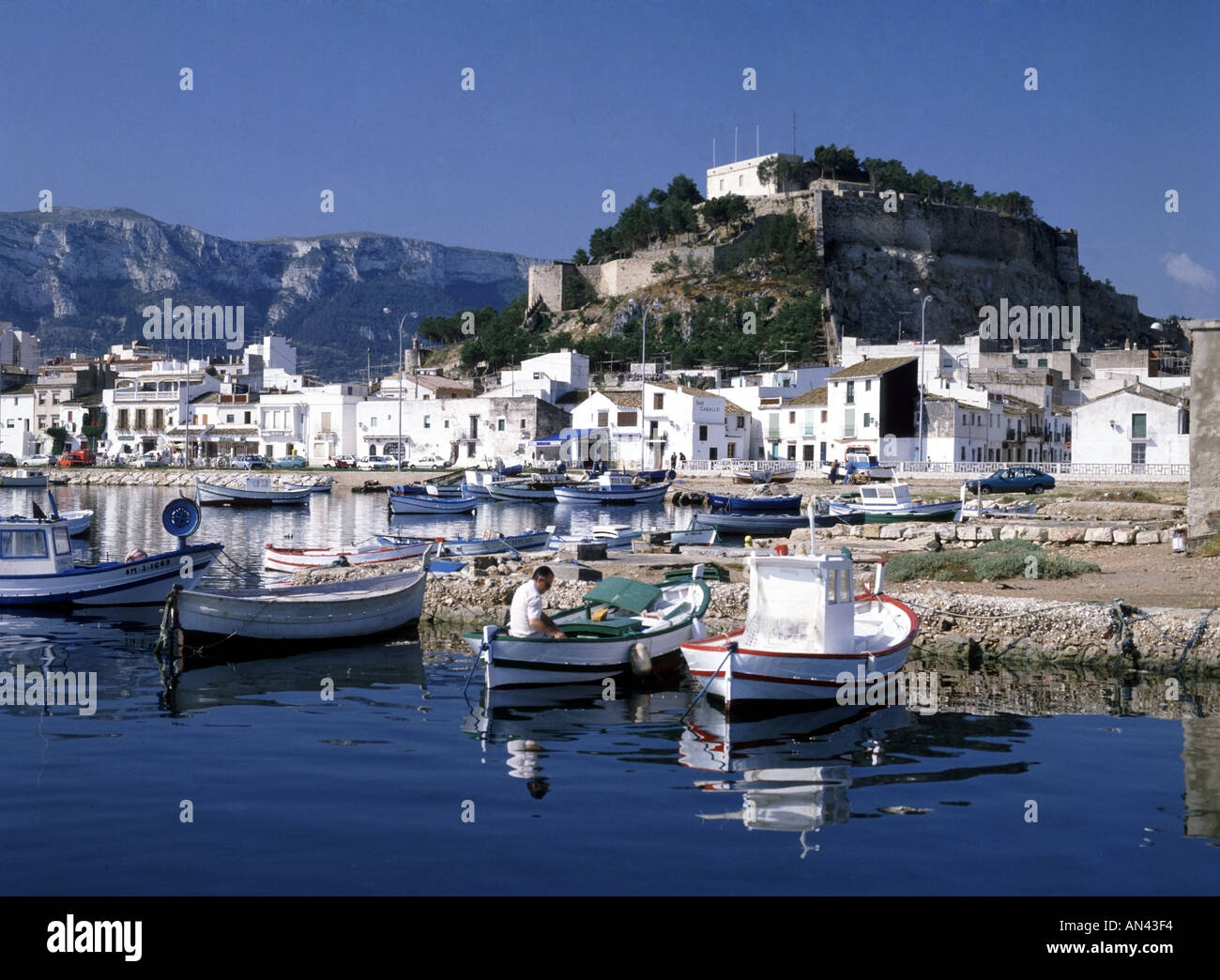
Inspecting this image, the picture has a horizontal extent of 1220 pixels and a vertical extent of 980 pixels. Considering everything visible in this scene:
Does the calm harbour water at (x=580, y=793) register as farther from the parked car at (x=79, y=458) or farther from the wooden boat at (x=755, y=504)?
the parked car at (x=79, y=458)

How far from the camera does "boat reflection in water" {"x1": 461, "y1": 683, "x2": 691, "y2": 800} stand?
12.7 m

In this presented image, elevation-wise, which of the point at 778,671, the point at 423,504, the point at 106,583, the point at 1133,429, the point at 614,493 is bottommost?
the point at 778,671

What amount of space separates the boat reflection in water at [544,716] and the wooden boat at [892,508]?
28.5m

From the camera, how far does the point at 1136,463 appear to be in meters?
54.9

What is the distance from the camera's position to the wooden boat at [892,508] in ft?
141

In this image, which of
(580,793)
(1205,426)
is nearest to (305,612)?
(580,793)

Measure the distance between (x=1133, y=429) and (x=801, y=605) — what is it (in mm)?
48341

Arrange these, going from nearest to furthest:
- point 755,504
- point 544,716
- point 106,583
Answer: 1. point 544,716
2. point 106,583
3. point 755,504

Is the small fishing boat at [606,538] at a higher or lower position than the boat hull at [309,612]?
higher

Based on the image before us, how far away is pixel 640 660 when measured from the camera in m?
16.0

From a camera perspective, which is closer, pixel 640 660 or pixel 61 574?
pixel 640 660

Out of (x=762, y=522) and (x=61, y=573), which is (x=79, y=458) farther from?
(x=61, y=573)

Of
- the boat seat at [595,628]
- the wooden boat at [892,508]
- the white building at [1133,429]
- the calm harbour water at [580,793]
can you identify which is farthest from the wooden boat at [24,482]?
the boat seat at [595,628]
